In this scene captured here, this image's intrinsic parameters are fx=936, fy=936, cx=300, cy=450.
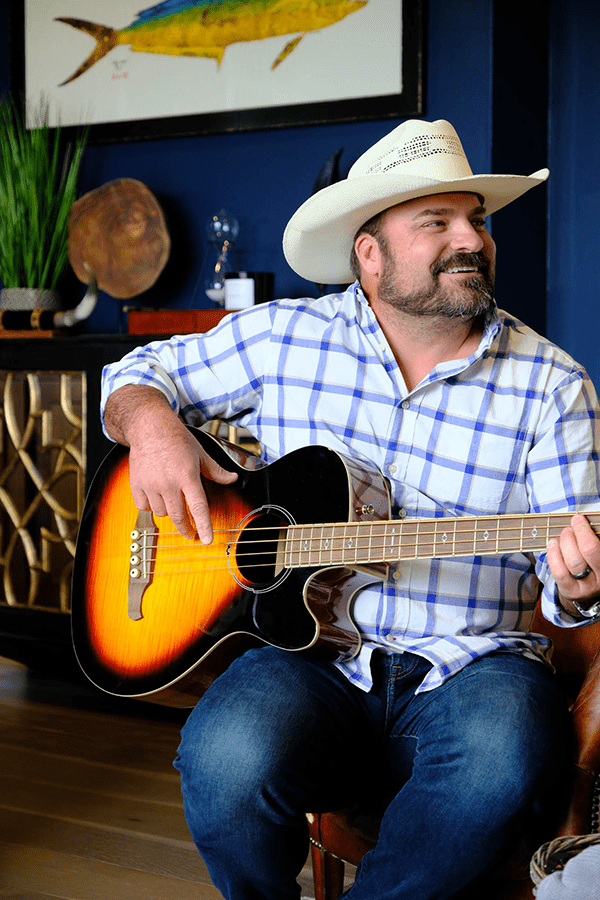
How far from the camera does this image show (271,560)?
A: 1.42m

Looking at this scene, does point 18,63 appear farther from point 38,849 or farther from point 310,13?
point 38,849

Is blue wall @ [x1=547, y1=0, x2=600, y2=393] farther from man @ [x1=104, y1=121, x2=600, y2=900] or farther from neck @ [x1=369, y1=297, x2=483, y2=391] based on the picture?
neck @ [x1=369, y1=297, x2=483, y2=391]

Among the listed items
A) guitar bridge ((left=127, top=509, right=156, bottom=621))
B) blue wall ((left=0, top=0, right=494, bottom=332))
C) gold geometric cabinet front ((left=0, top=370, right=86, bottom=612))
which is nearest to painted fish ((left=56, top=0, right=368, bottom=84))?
blue wall ((left=0, top=0, right=494, bottom=332))

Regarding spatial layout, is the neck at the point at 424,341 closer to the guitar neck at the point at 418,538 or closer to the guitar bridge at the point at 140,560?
the guitar neck at the point at 418,538

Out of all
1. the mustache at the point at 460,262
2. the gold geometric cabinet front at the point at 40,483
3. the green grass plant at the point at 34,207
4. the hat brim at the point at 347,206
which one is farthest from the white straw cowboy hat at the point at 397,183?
the green grass plant at the point at 34,207

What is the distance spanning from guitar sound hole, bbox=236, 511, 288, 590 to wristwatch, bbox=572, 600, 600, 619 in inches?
16.9

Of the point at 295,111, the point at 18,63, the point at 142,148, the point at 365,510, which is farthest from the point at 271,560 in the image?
the point at 18,63

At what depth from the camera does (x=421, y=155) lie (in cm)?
159

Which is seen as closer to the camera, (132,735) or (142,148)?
(132,735)

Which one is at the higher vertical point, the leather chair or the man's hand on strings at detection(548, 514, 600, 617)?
the man's hand on strings at detection(548, 514, 600, 617)

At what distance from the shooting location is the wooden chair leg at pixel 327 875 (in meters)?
1.56

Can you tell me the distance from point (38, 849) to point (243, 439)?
1.14m

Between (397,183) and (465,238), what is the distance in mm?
146

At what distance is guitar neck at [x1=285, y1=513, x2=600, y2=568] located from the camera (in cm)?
127
